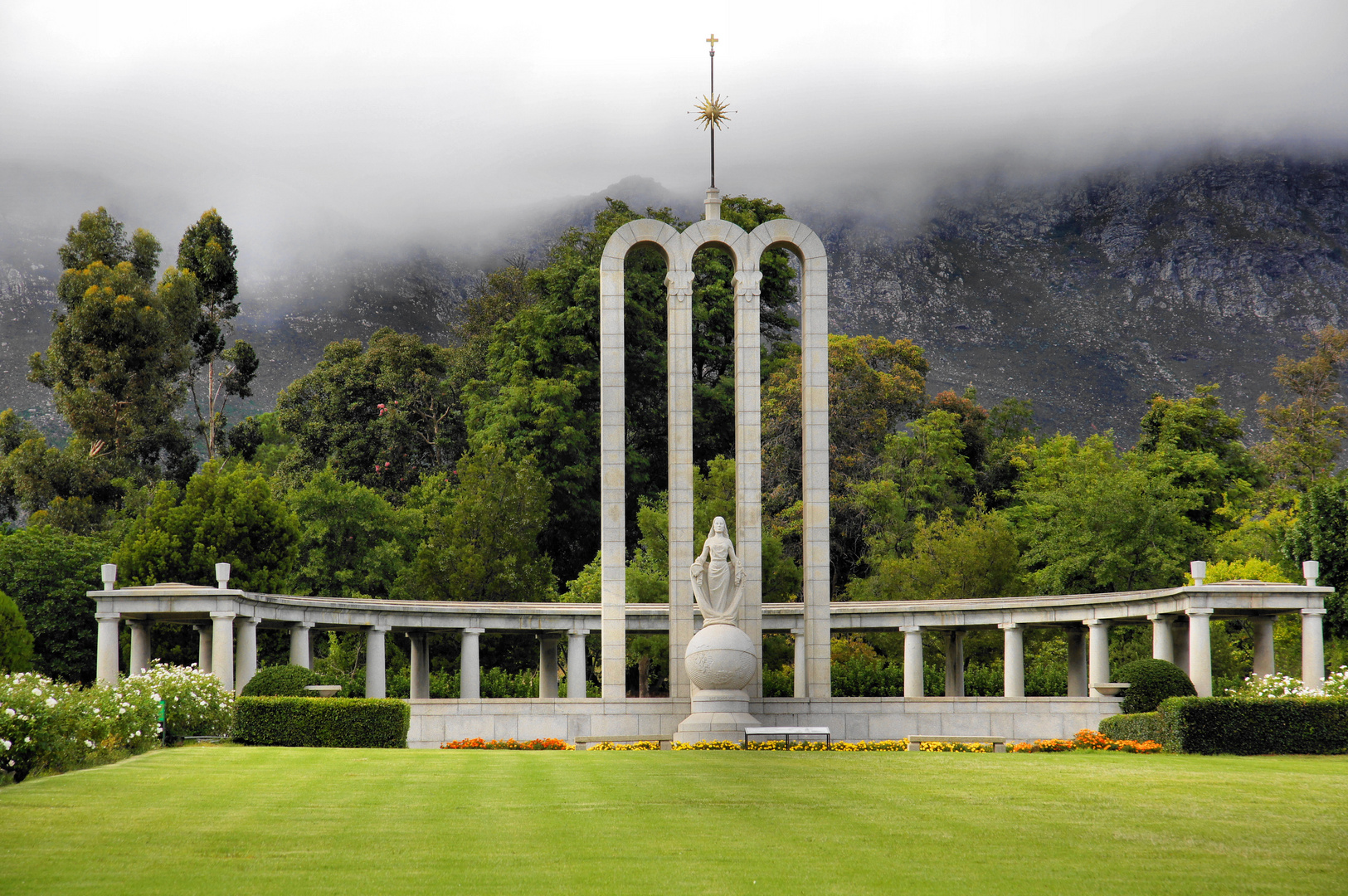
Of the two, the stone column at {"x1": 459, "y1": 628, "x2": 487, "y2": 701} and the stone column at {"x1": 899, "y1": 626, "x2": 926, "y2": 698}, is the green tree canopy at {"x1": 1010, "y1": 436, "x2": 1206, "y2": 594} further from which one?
the stone column at {"x1": 459, "y1": 628, "x2": 487, "y2": 701}

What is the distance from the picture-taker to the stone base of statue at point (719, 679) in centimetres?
3070

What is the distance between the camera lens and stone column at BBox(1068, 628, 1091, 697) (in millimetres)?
43812

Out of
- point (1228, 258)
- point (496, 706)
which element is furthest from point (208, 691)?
point (1228, 258)

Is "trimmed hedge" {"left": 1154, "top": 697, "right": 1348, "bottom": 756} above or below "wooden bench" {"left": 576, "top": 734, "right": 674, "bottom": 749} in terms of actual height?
above

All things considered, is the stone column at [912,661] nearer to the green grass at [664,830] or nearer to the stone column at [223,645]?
the stone column at [223,645]

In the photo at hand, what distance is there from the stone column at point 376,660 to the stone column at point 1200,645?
2334cm

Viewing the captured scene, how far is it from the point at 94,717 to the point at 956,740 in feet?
62.5

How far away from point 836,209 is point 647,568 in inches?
3653

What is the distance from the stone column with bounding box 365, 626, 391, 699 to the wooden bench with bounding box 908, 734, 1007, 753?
1695 centimetres

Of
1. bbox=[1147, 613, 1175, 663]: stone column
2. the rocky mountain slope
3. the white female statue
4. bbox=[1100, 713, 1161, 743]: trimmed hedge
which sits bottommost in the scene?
bbox=[1100, 713, 1161, 743]: trimmed hedge

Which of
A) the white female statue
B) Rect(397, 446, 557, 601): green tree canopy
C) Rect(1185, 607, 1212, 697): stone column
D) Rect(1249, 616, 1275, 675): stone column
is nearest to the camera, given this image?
the white female statue

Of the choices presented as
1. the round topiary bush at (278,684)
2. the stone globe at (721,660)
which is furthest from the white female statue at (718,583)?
the round topiary bush at (278,684)

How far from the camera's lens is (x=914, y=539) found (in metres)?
52.7

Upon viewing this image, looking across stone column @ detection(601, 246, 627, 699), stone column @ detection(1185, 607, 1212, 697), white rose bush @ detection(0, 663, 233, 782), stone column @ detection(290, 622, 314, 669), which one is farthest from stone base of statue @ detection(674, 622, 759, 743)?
stone column @ detection(290, 622, 314, 669)
